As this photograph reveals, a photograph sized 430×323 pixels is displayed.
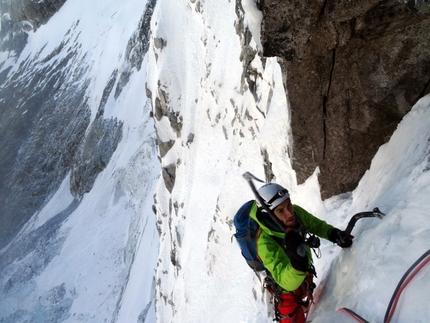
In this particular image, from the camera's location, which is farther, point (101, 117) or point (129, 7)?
point (129, 7)

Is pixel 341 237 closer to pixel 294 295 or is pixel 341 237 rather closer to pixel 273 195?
pixel 294 295

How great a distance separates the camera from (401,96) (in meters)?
4.91

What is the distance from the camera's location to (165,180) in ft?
63.0

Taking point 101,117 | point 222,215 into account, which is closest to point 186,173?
point 222,215

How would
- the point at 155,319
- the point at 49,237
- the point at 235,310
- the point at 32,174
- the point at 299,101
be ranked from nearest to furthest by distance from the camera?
1. the point at 299,101
2. the point at 235,310
3. the point at 155,319
4. the point at 49,237
5. the point at 32,174

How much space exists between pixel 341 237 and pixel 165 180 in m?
15.4

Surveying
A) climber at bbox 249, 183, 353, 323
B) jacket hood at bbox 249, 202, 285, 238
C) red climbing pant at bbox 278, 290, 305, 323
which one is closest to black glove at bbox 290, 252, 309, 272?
climber at bbox 249, 183, 353, 323

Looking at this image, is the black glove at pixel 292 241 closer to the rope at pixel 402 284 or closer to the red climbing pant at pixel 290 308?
the rope at pixel 402 284

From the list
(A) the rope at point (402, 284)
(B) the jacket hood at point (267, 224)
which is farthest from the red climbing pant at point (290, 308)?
(A) the rope at point (402, 284)

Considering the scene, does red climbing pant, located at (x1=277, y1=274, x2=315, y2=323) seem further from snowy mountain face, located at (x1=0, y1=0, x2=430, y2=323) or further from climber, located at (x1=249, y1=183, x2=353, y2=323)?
climber, located at (x1=249, y1=183, x2=353, y2=323)

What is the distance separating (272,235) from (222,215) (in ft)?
26.9

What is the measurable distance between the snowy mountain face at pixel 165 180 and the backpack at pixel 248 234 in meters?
0.93

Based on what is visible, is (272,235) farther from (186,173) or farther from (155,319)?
(155,319)

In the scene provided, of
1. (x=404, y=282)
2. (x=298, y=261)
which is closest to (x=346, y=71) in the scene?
(x=298, y=261)
